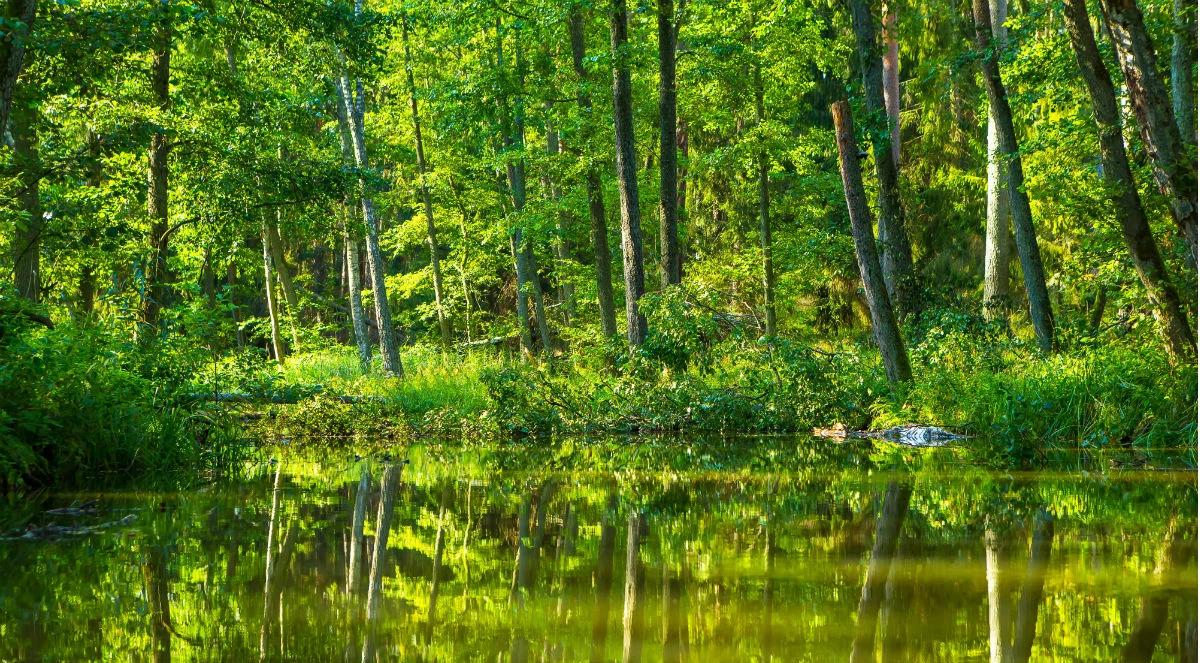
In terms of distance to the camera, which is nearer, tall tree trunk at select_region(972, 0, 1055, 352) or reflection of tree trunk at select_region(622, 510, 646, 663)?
reflection of tree trunk at select_region(622, 510, 646, 663)

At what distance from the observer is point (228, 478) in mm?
9688

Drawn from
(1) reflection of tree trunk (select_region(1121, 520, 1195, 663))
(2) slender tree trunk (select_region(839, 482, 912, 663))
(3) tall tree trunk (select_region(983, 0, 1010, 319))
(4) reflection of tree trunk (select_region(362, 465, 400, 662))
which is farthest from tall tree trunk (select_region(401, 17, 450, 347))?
(1) reflection of tree trunk (select_region(1121, 520, 1195, 663))

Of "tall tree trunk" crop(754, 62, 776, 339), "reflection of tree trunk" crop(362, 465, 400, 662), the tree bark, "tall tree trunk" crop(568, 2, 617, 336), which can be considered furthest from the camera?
"tall tree trunk" crop(754, 62, 776, 339)

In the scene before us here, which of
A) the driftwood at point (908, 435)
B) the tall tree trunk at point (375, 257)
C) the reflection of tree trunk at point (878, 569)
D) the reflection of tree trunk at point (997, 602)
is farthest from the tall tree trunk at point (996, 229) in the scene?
the reflection of tree trunk at point (997, 602)

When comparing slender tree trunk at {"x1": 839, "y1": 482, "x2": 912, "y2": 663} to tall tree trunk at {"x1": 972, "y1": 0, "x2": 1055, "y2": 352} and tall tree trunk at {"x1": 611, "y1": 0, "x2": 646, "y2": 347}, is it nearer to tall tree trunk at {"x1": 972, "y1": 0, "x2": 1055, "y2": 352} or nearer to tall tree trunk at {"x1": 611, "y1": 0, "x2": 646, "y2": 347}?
tall tree trunk at {"x1": 972, "y1": 0, "x2": 1055, "y2": 352}

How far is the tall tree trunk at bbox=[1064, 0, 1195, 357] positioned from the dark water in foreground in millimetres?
2971

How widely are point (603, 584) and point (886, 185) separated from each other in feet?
46.0

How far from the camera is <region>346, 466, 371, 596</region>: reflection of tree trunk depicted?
4.93m

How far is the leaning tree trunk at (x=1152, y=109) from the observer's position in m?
9.27

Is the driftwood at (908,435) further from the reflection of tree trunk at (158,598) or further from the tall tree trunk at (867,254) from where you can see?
the reflection of tree trunk at (158,598)

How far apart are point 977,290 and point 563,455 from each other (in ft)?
47.0

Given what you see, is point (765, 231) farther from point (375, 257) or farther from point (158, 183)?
point (158, 183)

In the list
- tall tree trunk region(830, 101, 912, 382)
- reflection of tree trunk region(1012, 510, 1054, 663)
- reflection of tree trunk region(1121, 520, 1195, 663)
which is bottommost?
reflection of tree trunk region(1121, 520, 1195, 663)

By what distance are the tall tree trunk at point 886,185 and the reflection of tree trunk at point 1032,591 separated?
11.0m
